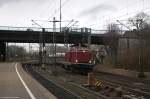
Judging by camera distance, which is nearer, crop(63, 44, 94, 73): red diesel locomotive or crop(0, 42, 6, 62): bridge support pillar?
crop(63, 44, 94, 73): red diesel locomotive

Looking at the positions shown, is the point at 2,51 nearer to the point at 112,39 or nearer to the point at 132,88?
the point at 112,39

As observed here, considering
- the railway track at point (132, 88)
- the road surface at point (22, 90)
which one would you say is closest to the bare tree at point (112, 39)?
the railway track at point (132, 88)

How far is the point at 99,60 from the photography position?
76125mm

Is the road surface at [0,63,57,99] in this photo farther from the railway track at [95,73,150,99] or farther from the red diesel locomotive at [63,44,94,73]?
the red diesel locomotive at [63,44,94,73]

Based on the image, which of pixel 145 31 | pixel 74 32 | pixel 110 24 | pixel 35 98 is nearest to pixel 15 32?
pixel 74 32

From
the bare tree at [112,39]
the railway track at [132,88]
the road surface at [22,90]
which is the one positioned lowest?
the railway track at [132,88]

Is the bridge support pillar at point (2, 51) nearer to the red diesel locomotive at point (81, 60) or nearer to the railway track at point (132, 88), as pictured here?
the red diesel locomotive at point (81, 60)

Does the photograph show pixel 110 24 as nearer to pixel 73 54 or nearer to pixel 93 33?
pixel 93 33

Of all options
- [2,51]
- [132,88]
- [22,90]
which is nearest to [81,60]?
[132,88]

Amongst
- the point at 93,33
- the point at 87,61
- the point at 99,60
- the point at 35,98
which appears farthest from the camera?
the point at 93,33

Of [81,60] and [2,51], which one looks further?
[2,51]

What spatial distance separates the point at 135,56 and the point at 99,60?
67.8 ft

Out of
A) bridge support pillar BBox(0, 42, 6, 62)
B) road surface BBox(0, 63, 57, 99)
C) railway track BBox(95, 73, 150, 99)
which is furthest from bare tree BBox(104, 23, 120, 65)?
bridge support pillar BBox(0, 42, 6, 62)

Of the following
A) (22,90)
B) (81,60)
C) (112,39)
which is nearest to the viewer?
(22,90)
